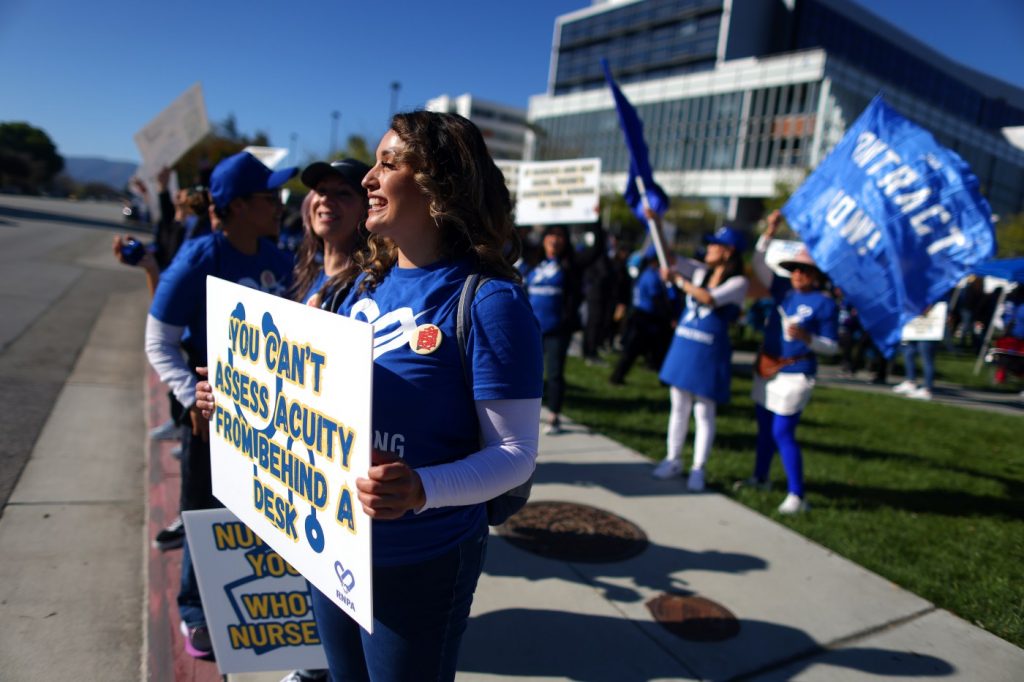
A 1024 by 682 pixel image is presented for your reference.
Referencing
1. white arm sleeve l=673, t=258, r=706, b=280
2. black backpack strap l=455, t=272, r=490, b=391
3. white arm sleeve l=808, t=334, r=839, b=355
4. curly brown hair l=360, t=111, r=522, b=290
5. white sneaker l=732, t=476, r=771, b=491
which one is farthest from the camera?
white arm sleeve l=673, t=258, r=706, b=280

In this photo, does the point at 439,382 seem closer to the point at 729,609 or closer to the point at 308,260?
the point at 308,260

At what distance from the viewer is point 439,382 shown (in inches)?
61.7

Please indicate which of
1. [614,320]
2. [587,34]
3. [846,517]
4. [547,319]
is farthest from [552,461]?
[587,34]

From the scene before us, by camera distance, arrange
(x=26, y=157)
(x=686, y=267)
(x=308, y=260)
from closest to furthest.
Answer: (x=308, y=260) → (x=686, y=267) → (x=26, y=157)

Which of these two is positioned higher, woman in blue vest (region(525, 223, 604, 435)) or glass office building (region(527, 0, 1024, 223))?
glass office building (region(527, 0, 1024, 223))

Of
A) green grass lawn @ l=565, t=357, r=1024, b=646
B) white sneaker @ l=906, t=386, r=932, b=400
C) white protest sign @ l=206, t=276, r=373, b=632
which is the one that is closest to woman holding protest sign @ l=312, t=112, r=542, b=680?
white protest sign @ l=206, t=276, r=373, b=632

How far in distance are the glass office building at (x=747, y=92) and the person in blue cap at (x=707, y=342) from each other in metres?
40.9

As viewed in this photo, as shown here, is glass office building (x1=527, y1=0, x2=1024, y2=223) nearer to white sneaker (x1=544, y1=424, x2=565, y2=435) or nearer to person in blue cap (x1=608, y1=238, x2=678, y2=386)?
person in blue cap (x1=608, y1=238, x2=678, y2=386)

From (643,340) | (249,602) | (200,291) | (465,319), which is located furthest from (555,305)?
(465,319)

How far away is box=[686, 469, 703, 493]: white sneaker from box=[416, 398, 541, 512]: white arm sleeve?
382cm

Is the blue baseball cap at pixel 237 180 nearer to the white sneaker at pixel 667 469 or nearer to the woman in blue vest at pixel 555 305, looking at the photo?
the woman in blue vest at pixel 555 305

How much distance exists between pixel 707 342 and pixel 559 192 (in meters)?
3.50

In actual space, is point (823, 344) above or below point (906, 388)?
above

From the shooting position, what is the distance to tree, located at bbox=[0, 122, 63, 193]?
62.7 m
